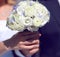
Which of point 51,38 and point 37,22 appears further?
point 51,38

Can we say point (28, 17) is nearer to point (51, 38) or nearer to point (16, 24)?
point (16, 24)

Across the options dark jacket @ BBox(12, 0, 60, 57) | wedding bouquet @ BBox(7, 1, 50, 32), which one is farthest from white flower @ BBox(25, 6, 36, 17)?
dark jacket @ BBox(12, 0, 60, 57)

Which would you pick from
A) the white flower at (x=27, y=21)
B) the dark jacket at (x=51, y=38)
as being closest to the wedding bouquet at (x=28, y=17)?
the white flower at (x=27, y=21)

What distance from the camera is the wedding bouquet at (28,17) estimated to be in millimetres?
491

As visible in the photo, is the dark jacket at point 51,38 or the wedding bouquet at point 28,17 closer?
the wedding bouquet at point 28,17

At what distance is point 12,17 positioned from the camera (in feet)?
1.65

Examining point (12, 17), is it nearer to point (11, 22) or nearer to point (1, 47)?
point (11, 22)

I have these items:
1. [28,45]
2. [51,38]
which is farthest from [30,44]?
[51,38]

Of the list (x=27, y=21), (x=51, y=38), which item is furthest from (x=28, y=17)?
(x=51, y=38)

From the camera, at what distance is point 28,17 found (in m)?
0.49

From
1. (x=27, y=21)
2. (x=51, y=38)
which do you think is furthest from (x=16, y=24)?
(x=51, y=38)

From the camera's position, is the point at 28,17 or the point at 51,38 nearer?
the point at 28,17

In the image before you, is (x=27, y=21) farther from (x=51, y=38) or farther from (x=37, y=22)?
(x=51, y=38)

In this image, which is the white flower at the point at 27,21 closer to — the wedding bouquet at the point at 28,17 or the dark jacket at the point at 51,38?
the wedding bouquet at the point at 28,17
